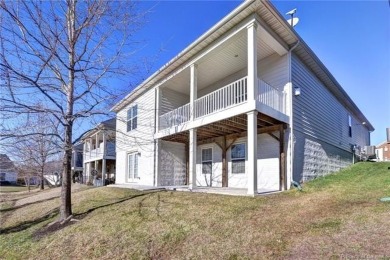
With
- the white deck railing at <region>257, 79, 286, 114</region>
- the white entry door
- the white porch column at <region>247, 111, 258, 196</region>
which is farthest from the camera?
the white entry door

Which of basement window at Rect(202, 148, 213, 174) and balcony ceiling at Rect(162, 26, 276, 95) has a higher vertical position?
balcony ceiling at Rect(162, 26, 276, 95)

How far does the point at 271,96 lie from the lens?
9227mm

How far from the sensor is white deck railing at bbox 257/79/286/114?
8.76 metres

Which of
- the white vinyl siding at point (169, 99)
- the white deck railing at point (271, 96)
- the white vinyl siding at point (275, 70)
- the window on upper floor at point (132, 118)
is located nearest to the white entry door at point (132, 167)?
the window on upper floor at point (132, 118)

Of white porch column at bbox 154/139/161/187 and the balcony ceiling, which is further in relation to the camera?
white porch column at bbox 154/139/161/187

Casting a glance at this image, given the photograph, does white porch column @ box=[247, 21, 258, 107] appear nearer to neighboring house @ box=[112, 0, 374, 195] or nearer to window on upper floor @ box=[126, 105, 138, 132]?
neighboring house @ box=[112, 0, 374, 195]

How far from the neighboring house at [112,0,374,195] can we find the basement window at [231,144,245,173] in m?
0.04

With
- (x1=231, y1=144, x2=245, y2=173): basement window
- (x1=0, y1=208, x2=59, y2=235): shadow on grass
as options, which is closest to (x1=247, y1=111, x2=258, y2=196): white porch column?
(x1=231, y1=144, x2=245, y2=173): basement window

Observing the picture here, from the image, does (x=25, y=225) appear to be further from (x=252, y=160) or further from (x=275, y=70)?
(x=275, y=70)

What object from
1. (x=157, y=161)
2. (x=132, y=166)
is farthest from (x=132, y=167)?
(x=157, y=161)

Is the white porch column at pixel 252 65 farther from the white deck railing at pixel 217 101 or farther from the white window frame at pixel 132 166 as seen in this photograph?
the white window frame at pixel 132 166

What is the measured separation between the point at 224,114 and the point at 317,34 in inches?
248

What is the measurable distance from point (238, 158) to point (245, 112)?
4005 mm

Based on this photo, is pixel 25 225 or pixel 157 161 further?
pixel 157 161
